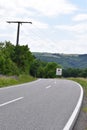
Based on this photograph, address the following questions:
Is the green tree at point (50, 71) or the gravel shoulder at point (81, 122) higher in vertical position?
the gravel shoulder at point (81, 122)

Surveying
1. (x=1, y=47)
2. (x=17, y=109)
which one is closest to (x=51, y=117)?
(x=17, y=109)

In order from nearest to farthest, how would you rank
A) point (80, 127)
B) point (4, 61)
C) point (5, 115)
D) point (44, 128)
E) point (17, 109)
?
1. point (44, 128)
2. point (80, 127)
3. point (5, 115)
4. point (17, 109)
5. point (4, 61)

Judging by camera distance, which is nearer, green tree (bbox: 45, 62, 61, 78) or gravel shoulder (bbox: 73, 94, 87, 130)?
gravel shoulder (bbox: 73, 94, 87, 130)

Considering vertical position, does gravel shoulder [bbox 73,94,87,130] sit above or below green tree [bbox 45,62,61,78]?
above

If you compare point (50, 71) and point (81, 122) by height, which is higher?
point (81, 122)

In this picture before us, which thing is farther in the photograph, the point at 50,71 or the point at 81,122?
the point at 50,71

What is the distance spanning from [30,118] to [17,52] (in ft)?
303

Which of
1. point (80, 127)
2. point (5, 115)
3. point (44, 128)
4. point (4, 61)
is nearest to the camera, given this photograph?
point (44, 128)

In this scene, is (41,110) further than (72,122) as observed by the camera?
→ Yes

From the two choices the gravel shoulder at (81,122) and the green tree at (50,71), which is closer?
the gravel shoulder at (81,122)

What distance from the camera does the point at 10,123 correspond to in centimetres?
1003

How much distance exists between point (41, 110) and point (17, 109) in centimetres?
82

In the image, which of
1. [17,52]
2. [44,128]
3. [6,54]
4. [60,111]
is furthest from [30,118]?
[6,54]

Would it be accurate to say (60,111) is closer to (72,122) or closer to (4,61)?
(72,122)
